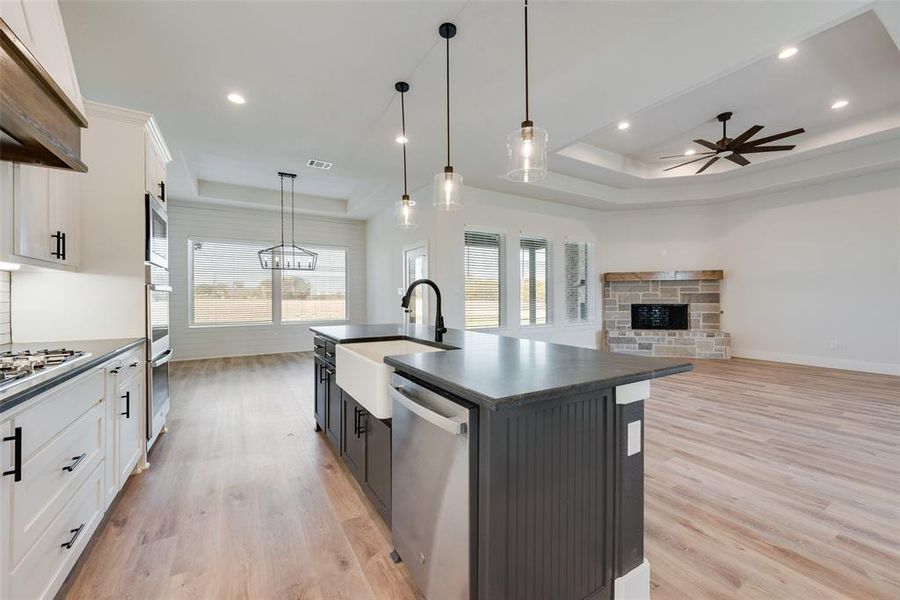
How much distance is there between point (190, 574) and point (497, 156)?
15.2 feet

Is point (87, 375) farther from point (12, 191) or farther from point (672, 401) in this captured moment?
point (672, 401)

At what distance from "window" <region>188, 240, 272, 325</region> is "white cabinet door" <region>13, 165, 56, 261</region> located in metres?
5.50

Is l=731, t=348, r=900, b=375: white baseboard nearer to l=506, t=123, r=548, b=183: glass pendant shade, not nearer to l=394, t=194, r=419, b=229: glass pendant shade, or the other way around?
l=506, t=123, r=548, b=183: glass pendant shade

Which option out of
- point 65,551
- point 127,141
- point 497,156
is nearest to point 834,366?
point 497,156

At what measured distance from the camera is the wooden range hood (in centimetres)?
129

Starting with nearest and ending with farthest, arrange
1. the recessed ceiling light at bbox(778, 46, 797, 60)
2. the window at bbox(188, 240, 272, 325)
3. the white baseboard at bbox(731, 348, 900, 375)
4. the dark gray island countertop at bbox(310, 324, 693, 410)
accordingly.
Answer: the dark gray island countertop at bbox(310, 324, 693, 410) → the recessed ceiling light at bbox(778, 46, 797, 60) → the white baseboard at bbox(731, 348, 900, 375) → the window at bbox(188, 240, 272, 325)

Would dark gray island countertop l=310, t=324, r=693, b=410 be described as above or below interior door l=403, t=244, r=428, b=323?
below

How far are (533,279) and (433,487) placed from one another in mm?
5610

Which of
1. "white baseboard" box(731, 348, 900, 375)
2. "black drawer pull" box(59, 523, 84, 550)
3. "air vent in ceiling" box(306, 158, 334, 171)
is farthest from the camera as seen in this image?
"white baseboard" box(731, 348, 900, 375)

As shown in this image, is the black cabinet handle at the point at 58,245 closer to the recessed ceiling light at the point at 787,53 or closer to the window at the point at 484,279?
the window at the point at 484,279

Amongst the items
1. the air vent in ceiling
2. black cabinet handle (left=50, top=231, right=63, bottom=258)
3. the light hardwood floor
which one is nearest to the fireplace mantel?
the light hardwood floor

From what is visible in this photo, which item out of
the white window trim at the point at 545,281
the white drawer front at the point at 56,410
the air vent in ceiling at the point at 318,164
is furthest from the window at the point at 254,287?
the white drawer front at the point at 56,410

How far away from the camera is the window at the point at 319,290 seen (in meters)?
7.76

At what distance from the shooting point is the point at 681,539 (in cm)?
182
